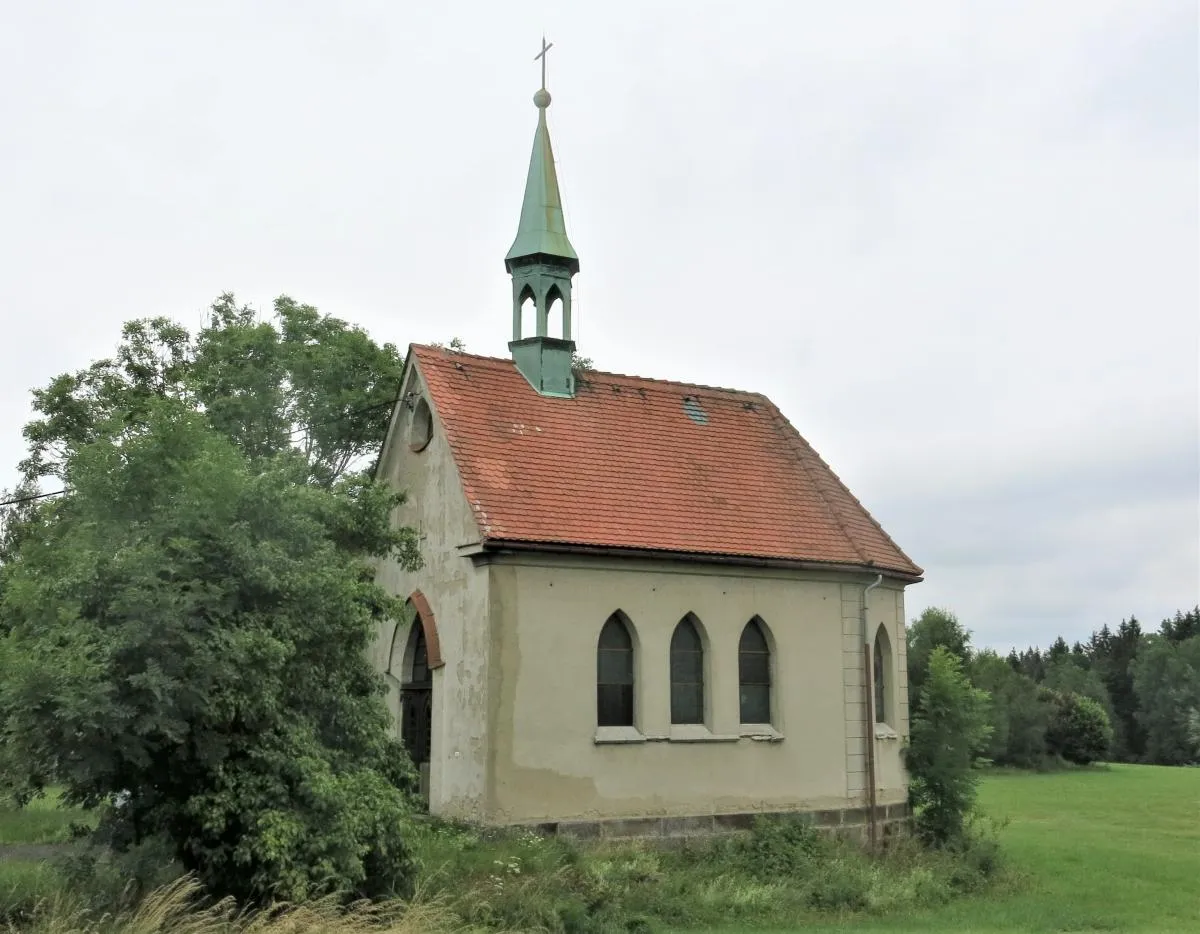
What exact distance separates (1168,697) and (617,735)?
2909 inches

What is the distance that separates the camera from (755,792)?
18.6m

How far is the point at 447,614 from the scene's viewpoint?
60.4 ft

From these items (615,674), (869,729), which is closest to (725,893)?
(615,674)

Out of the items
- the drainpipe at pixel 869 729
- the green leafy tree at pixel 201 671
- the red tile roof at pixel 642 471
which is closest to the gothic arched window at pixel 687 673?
the red tile roof at pixel 642 471

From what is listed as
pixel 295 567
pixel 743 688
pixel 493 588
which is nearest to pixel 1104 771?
pixel 743 688

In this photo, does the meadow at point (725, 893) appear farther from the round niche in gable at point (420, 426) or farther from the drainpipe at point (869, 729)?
the round niche in gable at point (420, 426)

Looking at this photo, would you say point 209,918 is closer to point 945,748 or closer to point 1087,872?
point 945,748

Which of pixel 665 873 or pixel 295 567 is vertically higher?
pixel 295 567

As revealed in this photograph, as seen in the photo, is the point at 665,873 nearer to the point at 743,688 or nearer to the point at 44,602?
the point at 743,688

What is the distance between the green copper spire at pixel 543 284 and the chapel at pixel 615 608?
41 mm

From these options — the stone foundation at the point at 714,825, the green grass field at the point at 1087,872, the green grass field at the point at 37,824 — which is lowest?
the green grass field at the point at 1087,872

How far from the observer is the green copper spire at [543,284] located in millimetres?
21062

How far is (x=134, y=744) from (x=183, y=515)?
7.30 ft

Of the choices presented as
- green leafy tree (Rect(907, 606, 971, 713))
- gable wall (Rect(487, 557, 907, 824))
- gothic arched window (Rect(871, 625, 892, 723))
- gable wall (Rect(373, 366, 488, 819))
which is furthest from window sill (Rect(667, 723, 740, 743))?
green leafy tree (Rect(907, 606, 971, 713))
